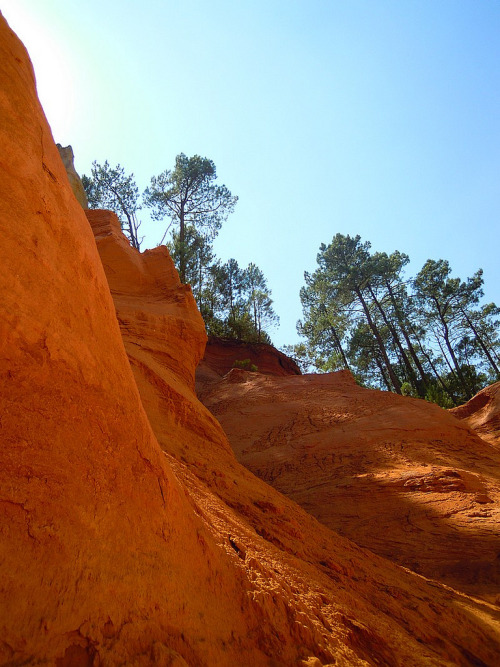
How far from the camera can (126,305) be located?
27.1 ft

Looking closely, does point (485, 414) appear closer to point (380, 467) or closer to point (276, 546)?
point (380, 467)

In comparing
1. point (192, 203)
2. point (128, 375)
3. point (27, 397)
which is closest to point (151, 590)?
point (27, 397)

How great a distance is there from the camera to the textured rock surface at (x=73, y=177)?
14.2 m

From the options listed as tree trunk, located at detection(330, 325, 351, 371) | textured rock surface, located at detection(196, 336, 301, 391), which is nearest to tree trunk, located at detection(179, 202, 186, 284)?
textured rock surface, located at detection(196, 336, 301, 391)

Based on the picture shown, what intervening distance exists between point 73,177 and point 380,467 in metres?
14.1

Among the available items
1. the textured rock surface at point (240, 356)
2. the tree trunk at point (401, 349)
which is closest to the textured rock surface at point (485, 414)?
the tree trunk at point (401, 349)

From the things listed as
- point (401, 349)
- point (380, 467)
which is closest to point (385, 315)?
point (401, 349)

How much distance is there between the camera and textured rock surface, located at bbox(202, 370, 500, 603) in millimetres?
5824

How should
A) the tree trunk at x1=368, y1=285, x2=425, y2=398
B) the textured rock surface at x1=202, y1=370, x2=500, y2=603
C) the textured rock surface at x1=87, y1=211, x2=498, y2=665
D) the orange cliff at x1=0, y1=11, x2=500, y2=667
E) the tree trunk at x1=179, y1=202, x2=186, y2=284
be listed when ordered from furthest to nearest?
the tree trunk at x1=368, y1=285, x2=425, y2=398 < the tree trunk at x1=179, y1=202, x2=186, y2=284 < the textured rock surface at x1=202, y1=370, x2=500, y2=603 < the textured rock surface at x1=87, y1=211, x2=498, y2=665 < the orange cliff at x1=0, y1=11, x2=500, y2=667

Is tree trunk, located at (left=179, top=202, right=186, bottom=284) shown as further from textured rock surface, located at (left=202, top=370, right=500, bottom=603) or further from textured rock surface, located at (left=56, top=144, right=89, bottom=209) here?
textured rock surface, located at (left=202, top=370, right=500, bottom=603)

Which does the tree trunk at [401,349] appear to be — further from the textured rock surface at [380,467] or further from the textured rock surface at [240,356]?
the textured rock surface at [380,467]

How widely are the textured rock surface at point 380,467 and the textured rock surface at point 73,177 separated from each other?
29.2ft

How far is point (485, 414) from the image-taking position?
15969 millimetres

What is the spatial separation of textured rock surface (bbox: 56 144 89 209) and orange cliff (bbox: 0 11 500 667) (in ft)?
40.5
